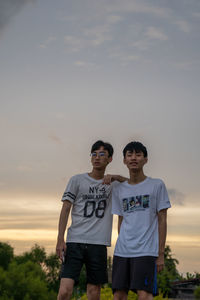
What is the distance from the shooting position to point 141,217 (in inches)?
252

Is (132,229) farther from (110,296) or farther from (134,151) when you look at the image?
(110,296)

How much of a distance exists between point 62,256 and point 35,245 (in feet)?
172

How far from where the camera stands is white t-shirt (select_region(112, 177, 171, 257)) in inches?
247

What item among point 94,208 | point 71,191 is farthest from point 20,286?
point 94,208

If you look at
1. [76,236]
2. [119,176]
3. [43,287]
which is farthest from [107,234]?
[43,287]

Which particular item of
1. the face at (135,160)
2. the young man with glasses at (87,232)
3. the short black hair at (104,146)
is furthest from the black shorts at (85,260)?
the short black hair at (104,146)

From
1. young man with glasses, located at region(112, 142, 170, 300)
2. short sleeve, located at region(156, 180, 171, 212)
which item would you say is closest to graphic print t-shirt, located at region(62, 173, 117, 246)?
young man with glasses, located at region(112, 142, 170, 300)

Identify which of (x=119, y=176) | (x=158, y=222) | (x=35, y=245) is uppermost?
(x=35, y=245)

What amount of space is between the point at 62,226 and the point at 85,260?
2.14ft

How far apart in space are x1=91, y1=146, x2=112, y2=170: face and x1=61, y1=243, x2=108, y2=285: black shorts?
123 cm

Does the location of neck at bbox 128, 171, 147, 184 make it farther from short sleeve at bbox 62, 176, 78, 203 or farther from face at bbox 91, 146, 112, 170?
short sleeve at bbox 62, 176, 78, 203

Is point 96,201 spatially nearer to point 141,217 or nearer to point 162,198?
point 141,217

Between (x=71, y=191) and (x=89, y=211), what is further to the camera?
(x=71, y=191)

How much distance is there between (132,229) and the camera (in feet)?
20.9
